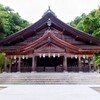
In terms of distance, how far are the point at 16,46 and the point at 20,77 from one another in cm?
597

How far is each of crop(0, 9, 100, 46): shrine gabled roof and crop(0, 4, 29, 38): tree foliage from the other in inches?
378

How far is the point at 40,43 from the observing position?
19.8 meters

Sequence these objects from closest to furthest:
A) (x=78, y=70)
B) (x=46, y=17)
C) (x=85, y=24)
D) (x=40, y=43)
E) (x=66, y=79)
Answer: (x=66, y=79) → (x=40, y=43) → (x=78, y=70) → (x=46, y=17) → (x=85, y=24)

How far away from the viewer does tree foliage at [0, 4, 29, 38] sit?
33.5 m

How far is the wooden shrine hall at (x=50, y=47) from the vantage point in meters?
19.9

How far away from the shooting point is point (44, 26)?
23.1 metres

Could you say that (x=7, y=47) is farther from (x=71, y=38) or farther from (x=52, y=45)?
(x=71, y=38)

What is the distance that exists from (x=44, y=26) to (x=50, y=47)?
3.98m
